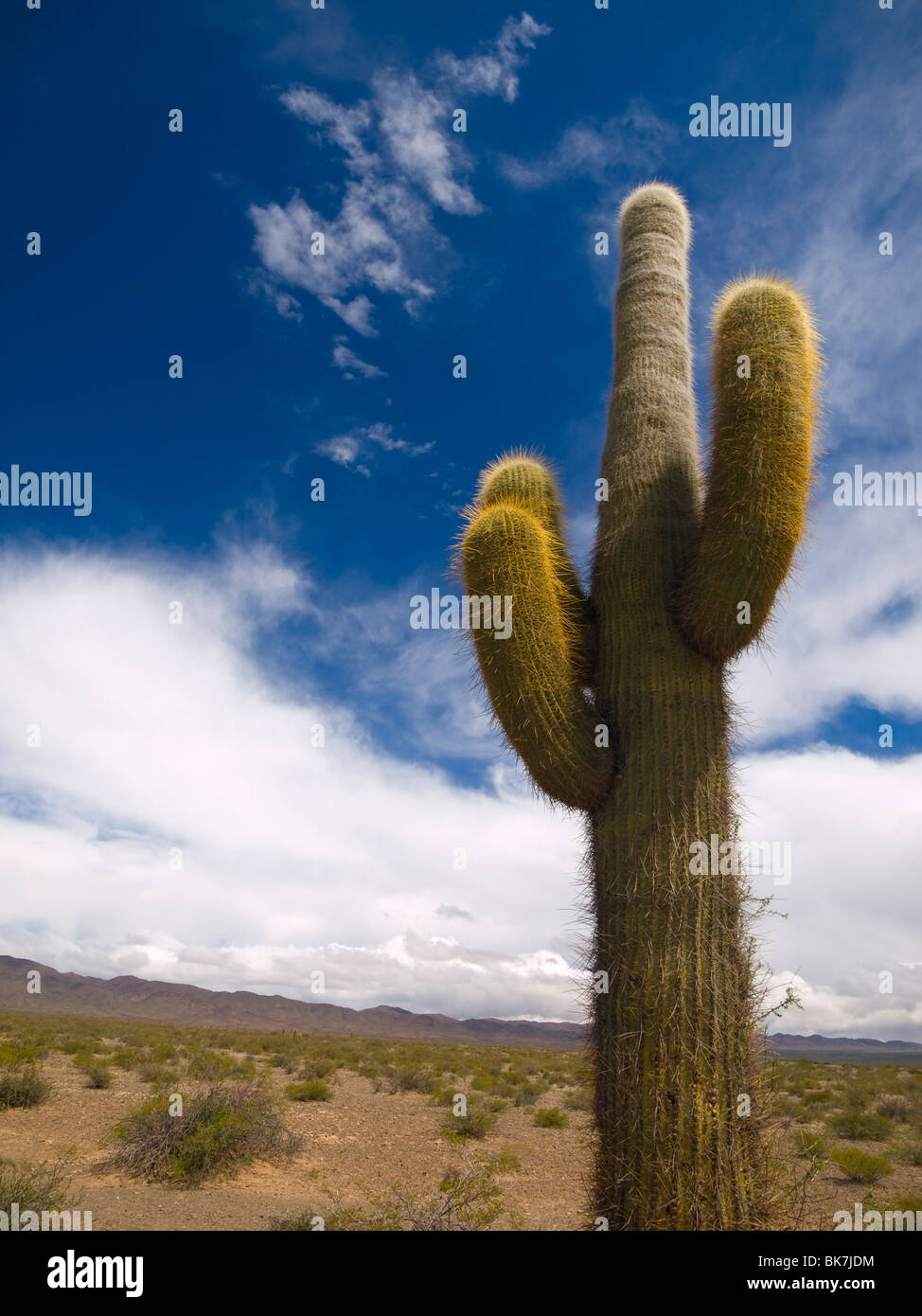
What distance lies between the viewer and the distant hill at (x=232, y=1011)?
3898 inches

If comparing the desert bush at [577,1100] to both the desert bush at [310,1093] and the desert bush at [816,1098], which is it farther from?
the desert bush at [310,1093]

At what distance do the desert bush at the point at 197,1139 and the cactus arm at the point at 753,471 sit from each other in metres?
10.2

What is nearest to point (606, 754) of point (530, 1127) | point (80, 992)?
point (530, 1127)

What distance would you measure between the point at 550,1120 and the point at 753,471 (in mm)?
16103

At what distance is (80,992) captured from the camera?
110375mm

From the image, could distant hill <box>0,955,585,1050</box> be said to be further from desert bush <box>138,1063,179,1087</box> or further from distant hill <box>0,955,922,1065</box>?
desert bush <box>138,1063,179,1087</box>

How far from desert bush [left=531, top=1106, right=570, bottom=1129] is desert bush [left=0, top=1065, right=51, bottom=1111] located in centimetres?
991

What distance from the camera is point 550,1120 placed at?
16.1 metres

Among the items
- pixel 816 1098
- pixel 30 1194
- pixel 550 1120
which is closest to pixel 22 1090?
pixel 30 1194

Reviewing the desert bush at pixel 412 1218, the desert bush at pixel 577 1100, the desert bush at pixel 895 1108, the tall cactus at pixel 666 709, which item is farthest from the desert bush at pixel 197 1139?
the desert bush at pixel 895 1108
